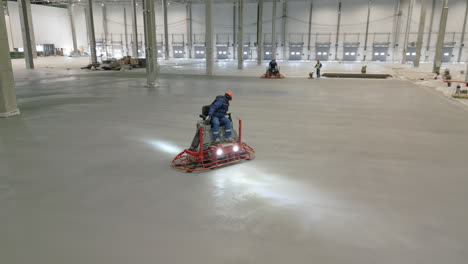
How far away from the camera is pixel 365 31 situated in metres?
49.7

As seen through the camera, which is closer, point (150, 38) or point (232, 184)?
point (232, 184)

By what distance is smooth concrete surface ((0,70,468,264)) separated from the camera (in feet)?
12.2

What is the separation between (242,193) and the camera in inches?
203

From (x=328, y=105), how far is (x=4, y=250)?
38.0 feet

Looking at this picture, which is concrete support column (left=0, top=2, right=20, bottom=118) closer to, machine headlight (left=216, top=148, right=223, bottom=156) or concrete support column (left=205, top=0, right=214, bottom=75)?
machine headlight (left=216, top=148, right=223, bottom=156)

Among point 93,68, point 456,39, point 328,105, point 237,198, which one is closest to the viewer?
point 237,198

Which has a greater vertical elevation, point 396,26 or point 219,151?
point 396,26

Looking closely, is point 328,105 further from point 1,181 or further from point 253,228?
point 1,181

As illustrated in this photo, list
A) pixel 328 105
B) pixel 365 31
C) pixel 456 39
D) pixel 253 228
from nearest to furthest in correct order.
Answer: pixel 253 228
pixel 328 105
pixel 456 39
pixel 365 31

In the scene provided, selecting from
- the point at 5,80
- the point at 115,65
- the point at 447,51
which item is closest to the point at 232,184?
the point at 5,80

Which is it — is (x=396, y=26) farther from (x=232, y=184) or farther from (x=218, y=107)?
(x=232, y=184)

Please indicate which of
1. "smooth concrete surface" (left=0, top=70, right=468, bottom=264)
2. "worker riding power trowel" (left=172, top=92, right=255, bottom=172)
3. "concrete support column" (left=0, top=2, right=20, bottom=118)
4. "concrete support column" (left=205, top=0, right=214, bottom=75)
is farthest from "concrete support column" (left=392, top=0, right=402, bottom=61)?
"concrete support column" (left=0, top=2, right=20, bottom=118)

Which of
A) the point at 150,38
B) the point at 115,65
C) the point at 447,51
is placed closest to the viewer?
the point at 150,38

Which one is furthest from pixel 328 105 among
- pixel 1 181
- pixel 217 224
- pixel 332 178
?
pixel 1 181
